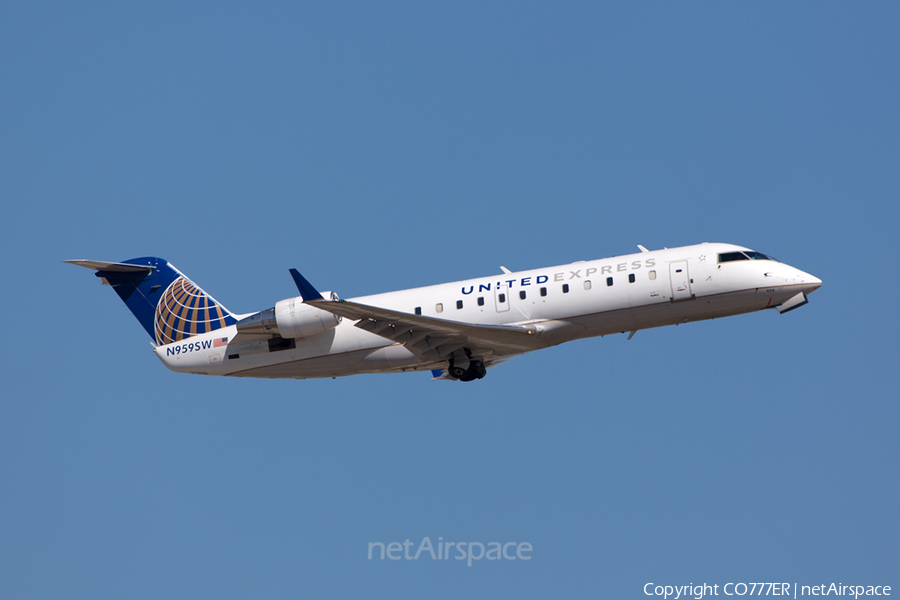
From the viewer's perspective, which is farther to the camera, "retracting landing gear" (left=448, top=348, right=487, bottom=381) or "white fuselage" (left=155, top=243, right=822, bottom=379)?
"retracting landing gear" (left=448, top=348, right=487, bottom=381)

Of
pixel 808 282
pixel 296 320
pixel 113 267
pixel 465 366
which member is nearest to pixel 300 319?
pixel 296 320

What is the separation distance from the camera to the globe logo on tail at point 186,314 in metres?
26.6

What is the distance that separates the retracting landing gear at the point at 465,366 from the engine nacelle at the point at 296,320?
324cm

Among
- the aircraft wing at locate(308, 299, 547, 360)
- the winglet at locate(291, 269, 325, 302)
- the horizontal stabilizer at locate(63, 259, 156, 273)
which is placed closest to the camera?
the winglet at locate(291, 269, 325, 302)

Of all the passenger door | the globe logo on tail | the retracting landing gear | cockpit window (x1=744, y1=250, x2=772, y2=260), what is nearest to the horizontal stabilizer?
the globe logo on tail

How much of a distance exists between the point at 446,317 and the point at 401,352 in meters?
1.52

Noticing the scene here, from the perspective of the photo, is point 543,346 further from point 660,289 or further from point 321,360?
point 321,360

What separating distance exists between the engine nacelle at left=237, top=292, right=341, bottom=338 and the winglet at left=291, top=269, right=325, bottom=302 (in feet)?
8.79

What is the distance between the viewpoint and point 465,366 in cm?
2517

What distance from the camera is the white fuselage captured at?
76.8 feet

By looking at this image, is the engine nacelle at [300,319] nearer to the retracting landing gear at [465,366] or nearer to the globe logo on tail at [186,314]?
the globe logo on tail at [186,314]

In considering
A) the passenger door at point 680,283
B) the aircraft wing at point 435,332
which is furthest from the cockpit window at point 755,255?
the aircraft wing at point 435,332

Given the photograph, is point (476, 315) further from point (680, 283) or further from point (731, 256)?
point (731, 256)

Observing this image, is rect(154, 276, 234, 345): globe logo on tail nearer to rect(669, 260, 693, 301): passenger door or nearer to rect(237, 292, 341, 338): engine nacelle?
rect(237, 292, 341, 338): engine nacelle
